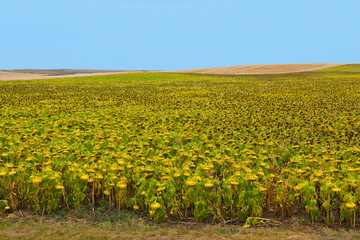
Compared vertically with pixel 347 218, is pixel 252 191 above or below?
above

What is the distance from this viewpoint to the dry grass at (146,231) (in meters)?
4.96

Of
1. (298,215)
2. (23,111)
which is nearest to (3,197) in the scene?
(298,215)

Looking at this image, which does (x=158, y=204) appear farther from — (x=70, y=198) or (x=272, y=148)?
(x=272, y=148)

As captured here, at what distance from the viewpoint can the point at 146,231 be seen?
201 inches

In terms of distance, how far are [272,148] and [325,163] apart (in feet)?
5.37

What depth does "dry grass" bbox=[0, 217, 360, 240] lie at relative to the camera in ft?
16.3

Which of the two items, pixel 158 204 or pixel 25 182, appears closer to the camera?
pixel 158 204

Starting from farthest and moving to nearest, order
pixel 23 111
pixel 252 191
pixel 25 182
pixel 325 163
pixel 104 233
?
pixel 23 111 → pixel 325 163 → pixel 25 182 → pixel 252 191 → pixel 104 233

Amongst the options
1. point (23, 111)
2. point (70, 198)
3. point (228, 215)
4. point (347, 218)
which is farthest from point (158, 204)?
point (23, 111)

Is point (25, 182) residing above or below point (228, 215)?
above

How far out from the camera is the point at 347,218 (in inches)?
211

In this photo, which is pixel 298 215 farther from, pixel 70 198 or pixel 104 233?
pixel 70 198

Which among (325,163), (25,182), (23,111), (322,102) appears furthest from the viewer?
(322,102)

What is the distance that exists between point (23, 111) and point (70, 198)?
9.84m
